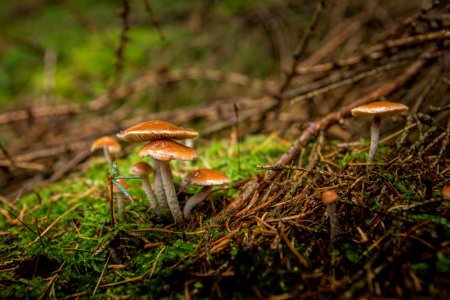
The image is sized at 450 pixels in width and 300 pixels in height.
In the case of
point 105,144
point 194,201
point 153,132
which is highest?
point 105,144

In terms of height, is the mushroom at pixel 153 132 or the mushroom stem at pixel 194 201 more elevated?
the mushroom at pixel 153 132

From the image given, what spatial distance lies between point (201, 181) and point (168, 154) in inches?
11.0

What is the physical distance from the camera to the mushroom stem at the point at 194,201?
5.71 feet

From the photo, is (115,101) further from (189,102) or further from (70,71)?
(70,71)

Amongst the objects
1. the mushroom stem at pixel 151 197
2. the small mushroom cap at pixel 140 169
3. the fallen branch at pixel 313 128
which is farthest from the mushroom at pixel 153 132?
the fallen branch at pixel 313 128

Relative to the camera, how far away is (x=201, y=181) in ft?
5.24

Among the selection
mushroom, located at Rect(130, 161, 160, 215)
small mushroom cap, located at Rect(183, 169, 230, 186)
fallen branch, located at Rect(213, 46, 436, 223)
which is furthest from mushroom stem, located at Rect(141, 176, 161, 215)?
fallen branch, located at Rect(213, 46, 436, 223)

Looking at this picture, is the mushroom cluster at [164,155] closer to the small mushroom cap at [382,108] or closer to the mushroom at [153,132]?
the mushroom at [153,132]

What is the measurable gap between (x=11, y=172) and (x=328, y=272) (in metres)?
3.42

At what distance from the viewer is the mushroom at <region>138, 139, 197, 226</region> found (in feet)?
4.70

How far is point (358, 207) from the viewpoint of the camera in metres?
1.35

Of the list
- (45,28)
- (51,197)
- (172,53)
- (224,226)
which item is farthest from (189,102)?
(45,28)

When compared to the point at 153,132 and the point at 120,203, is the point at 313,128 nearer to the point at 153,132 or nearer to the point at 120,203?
the point at 153,132

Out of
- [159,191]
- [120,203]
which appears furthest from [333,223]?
[120,203]
